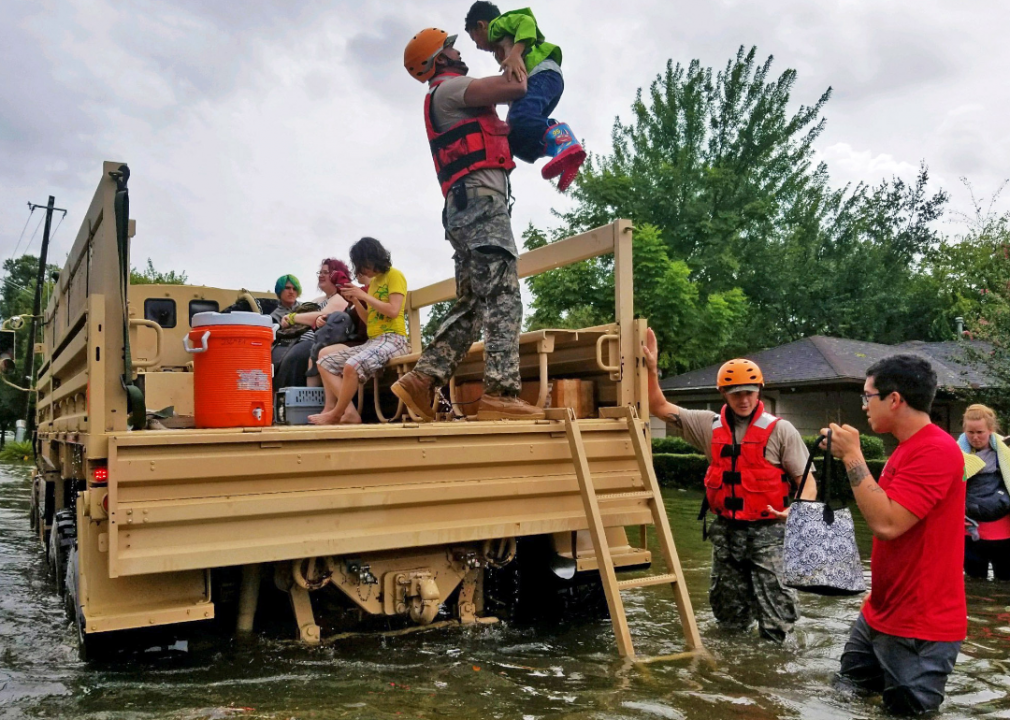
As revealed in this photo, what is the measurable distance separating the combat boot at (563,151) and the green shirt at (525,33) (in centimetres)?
34

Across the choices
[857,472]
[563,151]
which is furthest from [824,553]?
[563,151]

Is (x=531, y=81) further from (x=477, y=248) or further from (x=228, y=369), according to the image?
(x=228, y=369)

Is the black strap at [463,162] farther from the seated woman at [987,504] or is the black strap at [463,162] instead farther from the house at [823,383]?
the house at [823,383]

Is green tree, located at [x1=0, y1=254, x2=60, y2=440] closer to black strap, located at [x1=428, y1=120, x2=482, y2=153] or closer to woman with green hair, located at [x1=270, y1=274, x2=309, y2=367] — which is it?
woman with green hair, located at [x1=270, y1=274, x2=309, y2=367]

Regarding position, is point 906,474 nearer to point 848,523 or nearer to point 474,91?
point 848,523

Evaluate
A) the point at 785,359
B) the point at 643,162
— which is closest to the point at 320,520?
the point at 785,359

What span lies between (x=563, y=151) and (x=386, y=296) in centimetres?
152

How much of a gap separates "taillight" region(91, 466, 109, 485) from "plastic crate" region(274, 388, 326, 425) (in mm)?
2363

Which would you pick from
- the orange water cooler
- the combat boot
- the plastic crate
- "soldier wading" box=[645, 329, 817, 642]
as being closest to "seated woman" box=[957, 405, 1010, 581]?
"soldier wading" box=[645, 329, 817, 642]

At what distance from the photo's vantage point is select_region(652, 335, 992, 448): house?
23625 mm

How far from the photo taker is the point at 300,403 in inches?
237

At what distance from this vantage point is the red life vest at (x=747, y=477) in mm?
4953

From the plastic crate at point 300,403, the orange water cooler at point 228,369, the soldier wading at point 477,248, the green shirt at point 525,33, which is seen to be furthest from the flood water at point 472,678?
the green shirt at point 525,33

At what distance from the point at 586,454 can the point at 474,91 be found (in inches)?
77.5
